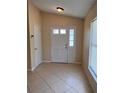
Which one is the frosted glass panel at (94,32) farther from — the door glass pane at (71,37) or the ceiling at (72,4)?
the door glass pane at (71,37)

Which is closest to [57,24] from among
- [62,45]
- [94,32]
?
[62,45]

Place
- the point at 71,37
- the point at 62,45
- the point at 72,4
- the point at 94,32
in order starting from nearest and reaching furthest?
the point at 94,32 < the point at 72,4 < the point at 71,37 < the point at 62,45

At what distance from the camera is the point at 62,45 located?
26.3 ft

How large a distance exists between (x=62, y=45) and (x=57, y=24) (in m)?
1.16

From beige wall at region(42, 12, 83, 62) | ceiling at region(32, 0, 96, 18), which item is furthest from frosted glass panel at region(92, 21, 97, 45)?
beige wall at region(42, 12, 83, 62)

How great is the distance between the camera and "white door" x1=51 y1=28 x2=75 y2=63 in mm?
7883

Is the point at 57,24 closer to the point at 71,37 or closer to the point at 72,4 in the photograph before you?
the point at 71,37

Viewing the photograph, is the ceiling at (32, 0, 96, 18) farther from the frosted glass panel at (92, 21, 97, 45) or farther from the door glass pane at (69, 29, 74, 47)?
the door glass pane at (69, 29, 74, 47)

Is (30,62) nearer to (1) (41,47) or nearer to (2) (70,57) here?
(1) (41,47)
